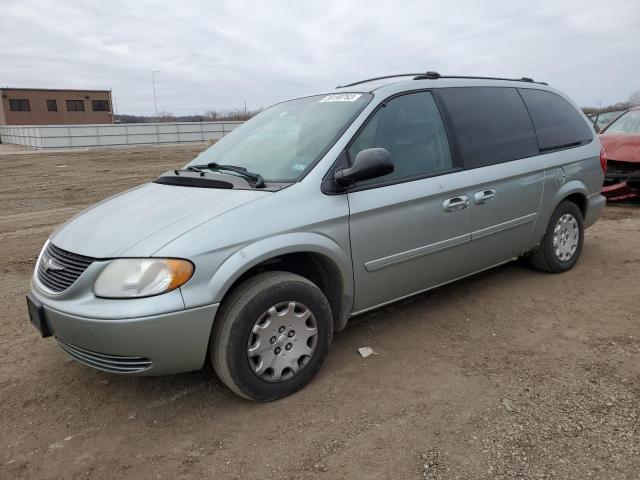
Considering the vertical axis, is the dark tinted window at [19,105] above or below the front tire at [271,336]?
above

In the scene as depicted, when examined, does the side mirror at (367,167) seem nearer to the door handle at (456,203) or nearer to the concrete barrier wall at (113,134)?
the door handle at (456,203)

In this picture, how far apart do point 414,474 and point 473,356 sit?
1262 mm

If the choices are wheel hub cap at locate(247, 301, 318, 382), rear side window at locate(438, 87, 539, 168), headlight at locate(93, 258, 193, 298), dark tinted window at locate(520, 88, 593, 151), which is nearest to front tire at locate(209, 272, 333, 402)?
wheel hub cap at locate(247, 301, 318, 382)

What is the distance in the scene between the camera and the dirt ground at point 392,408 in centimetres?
242

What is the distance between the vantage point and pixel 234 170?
342 centimetres

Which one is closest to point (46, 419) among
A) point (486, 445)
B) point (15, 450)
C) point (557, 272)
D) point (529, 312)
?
point (15, 450)

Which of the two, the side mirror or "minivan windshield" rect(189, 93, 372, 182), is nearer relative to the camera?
the side mirror

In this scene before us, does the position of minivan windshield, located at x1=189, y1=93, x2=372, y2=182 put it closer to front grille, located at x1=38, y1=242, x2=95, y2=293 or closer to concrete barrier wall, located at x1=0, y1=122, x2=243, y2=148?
front grille, located at x1=38, y1=242, x2=95, y2=293

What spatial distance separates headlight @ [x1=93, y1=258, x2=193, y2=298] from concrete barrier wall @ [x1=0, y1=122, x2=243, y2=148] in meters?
33.0

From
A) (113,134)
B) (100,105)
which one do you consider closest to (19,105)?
(100,105)

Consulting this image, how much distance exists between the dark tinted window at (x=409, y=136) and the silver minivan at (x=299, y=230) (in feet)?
0.03

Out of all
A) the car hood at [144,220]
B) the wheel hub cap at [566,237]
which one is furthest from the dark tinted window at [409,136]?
the wheel hub cap at [566,237]

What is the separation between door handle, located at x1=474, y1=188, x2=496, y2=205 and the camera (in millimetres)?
3791

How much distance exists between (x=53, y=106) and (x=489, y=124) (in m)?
63.1
